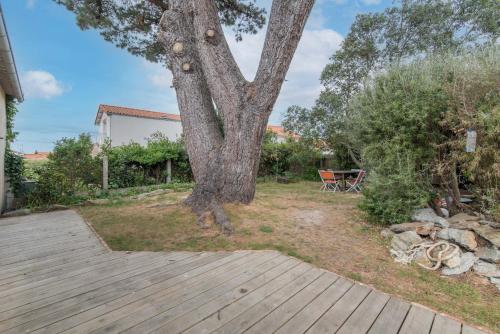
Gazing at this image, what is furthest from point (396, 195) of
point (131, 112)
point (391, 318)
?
point (131, 112)

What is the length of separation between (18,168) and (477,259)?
880 centimetres

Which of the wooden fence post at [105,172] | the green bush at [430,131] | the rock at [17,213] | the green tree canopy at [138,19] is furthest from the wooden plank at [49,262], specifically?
the green tree canopy at [138,19]

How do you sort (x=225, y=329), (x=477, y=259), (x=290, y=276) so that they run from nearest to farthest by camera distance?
1. (x=225, y=329)
2. (x=290, y=276)
3. (x=477, y=259)

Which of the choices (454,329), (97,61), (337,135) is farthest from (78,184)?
(337,135)

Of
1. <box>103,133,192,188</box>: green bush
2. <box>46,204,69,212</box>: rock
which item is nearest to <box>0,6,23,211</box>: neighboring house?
<box>46,204,69,212</box>: rock

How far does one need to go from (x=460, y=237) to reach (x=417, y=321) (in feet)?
5.94

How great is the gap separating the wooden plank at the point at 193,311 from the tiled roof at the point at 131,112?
1713cm

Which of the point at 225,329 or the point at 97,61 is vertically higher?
the point at 97,61

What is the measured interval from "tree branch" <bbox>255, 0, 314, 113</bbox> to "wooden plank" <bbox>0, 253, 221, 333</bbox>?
3.04 m

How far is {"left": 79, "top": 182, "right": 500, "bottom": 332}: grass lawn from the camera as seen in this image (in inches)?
83.0

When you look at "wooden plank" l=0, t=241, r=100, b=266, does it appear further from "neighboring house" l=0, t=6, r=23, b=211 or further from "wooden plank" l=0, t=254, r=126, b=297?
"neighboring house" l=0, t=6, r=23, b=211

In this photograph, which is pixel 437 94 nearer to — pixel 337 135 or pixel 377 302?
pixel 377 302

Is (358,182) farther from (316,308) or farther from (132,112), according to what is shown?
(132,112)

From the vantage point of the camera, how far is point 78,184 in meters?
6.38
